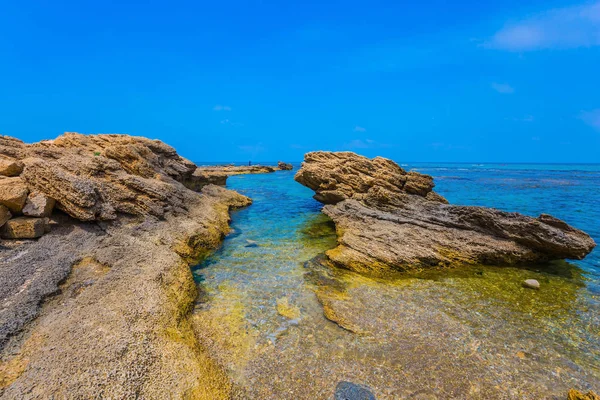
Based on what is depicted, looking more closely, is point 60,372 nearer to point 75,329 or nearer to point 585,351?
point 75,329

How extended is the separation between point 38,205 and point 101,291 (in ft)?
20.4

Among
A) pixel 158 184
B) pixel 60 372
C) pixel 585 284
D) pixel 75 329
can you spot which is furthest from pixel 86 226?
pixel 585 284

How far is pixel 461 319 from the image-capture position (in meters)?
9.84

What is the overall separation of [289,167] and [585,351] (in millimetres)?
130103

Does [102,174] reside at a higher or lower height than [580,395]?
higher

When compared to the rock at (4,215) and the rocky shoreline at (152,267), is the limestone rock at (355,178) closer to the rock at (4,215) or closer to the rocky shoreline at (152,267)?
the rocky shoreline at (152,267)

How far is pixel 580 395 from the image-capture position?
21.1 feet

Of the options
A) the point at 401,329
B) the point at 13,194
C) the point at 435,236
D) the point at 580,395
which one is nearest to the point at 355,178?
the point at 435,236

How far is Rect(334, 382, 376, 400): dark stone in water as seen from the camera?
6648 mm

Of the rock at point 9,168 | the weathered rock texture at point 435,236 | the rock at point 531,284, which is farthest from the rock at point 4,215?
the rock at point 531,284

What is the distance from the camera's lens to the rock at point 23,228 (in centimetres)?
1091

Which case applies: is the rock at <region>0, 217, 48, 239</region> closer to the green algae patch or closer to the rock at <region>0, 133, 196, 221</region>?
the rock at <region>0, 133, 196, 221</region>

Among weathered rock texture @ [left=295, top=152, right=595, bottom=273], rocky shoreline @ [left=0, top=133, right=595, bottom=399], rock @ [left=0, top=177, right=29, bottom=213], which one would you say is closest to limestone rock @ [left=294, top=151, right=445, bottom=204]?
weathered rock texture @ [left=295, top=152, right=595, bottom=273]

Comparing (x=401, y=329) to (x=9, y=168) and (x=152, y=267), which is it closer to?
(x=152, y=267)
